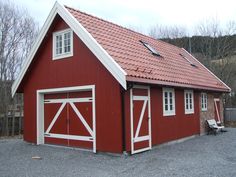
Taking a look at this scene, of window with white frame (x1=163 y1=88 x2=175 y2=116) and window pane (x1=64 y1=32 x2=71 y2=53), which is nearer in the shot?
window pane (x1=64 y1=32 x2=71 y2=53)

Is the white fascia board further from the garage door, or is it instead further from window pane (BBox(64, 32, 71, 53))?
the garage door

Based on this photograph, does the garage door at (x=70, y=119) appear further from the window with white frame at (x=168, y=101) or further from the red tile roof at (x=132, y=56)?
the window with white frame at (x=168, y=101)

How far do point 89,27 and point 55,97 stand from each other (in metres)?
3.66

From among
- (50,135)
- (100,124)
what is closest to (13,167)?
(100,124)

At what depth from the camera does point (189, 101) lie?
1509 cm

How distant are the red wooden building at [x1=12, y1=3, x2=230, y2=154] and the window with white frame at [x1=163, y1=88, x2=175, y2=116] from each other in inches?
1.7

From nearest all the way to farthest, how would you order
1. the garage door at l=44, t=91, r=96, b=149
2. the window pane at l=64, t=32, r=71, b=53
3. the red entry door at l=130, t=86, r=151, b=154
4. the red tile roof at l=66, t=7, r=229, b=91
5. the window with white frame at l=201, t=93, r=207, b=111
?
the red entry door at l=130, t=86, r=151, b=154 < the red tile roof at l=66, t=7, r=229, b=91 < the garage door at l=44, t=91, r=96, b=149 < the window pane at l=64, t=32, r=71, b=53 < the window with white frame at l=201, t=93, r=207, b=111

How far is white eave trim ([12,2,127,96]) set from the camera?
943 cm

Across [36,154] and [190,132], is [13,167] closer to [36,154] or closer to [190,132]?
[36,154]

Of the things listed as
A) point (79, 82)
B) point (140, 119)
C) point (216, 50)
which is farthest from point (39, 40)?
point (216, 50)

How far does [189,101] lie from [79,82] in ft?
21.6

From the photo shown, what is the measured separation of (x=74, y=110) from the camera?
11820 mm

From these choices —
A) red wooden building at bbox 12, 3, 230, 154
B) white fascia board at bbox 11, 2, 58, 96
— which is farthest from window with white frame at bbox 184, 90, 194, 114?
white fascia board at bbox 11, 2, 58, 96

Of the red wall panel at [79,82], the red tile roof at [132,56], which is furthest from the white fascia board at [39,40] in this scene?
the red tile roof at [132,56]
